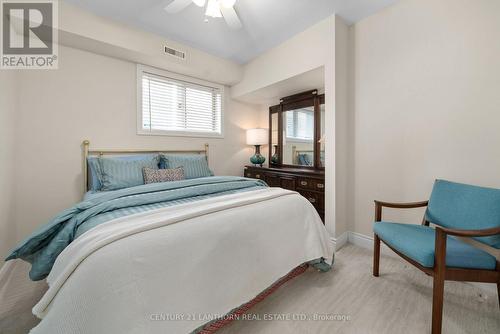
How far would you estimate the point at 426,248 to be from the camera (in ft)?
4.32

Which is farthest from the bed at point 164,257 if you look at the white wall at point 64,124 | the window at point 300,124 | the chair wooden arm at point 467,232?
the window at point 300,124

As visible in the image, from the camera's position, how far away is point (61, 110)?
2385mm

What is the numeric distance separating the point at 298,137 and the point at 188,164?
1842mm

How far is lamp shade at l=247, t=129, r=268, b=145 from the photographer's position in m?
3.87

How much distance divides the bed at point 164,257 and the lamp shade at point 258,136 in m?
2.17

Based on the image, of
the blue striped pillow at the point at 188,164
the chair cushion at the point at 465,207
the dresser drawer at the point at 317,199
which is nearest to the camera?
the chair cushion at the point at 465,207

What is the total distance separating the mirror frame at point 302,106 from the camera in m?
3.17

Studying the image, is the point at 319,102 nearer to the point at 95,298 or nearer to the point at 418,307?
the point at 418,307

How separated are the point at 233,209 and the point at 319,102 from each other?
2.45 m

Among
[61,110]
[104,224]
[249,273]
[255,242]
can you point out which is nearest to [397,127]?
[255,242]

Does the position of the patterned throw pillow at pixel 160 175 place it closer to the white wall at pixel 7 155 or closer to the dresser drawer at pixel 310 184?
the white wall at pixel 7 155

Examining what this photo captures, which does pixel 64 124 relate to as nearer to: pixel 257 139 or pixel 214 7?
pixel 214 7

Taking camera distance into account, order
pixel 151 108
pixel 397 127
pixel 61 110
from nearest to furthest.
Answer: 1. pixel 397 127
2. pixel 61 110
3. pixel 151 108

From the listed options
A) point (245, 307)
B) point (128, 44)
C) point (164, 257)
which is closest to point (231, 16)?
point (128, 44)
